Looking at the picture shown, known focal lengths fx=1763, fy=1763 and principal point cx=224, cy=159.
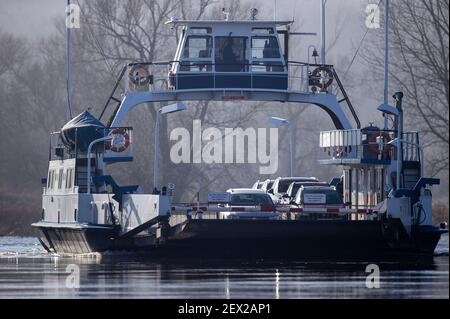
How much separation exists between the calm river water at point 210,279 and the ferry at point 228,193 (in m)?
0.55

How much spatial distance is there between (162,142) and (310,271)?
32.1 meters

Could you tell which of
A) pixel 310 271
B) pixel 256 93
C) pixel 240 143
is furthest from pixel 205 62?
pixel 240 143

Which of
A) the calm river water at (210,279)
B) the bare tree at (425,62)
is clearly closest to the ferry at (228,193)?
the calm river water at (210,279)

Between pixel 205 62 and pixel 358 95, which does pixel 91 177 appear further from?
pixel 358 95

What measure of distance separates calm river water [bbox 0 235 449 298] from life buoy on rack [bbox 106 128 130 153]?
127 inches

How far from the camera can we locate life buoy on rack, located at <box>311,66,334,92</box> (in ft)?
154

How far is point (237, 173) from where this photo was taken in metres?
75.9

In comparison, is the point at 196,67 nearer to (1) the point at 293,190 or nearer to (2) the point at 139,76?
(2) the point at 139,76

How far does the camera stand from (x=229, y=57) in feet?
155

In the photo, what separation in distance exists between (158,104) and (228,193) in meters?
28.0

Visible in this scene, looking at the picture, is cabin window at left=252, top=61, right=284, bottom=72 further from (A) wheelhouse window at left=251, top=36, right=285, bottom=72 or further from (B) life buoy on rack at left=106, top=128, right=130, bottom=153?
(B) life buoy on rack at left=106, top=128, right=130, bottom=153

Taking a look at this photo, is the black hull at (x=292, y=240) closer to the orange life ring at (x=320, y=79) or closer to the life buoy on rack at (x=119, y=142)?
the life buoy on rack at (x=119, y=142)

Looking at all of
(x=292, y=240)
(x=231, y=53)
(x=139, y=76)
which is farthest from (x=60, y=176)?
(x=292, y=240)

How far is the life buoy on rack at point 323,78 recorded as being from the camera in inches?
1850
